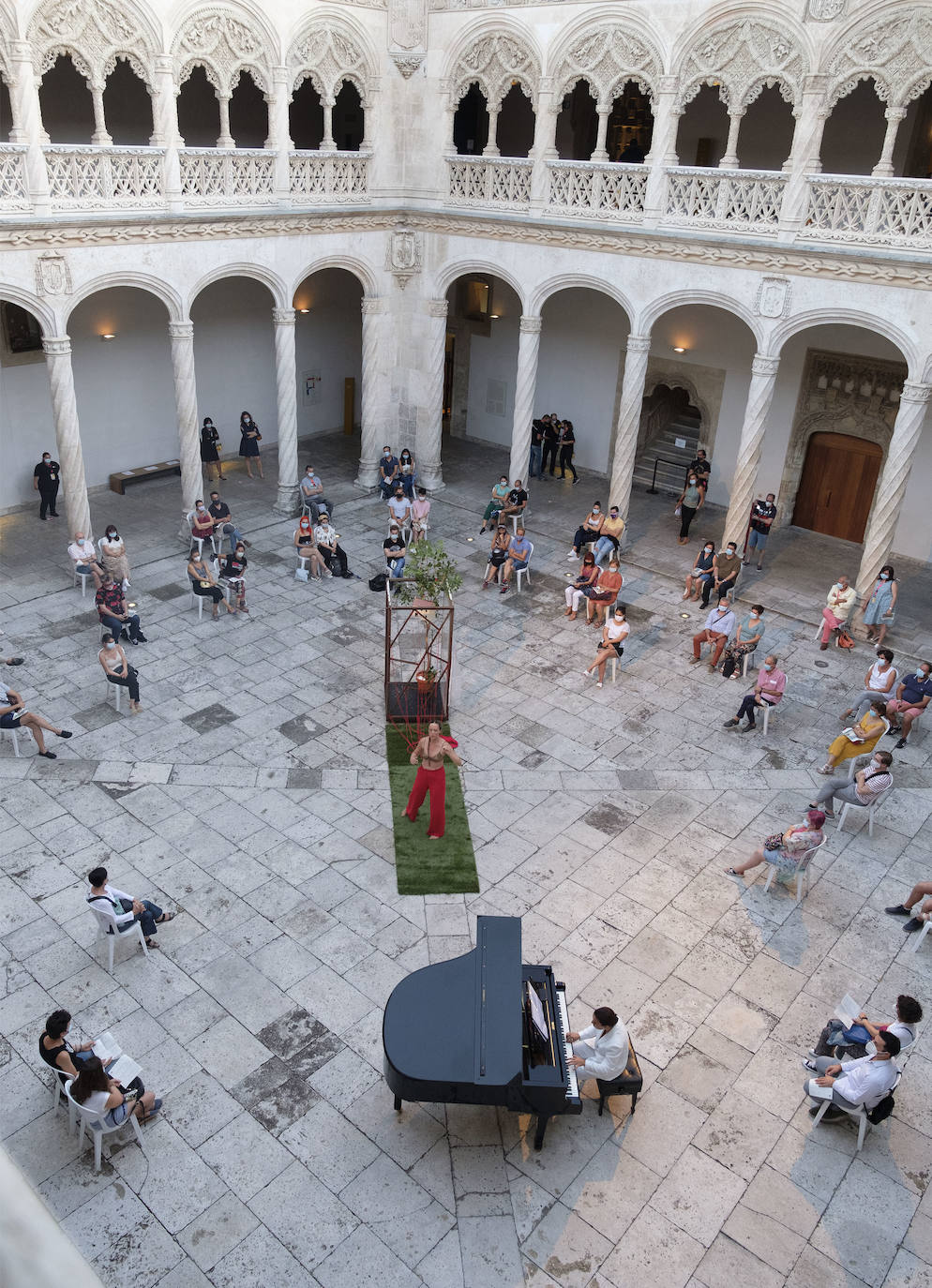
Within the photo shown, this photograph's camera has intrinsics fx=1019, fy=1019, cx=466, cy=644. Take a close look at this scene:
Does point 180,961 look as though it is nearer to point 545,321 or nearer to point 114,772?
point 114,772

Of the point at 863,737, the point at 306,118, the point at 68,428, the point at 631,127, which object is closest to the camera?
the point at 863,737

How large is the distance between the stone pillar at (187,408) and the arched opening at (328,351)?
591cm

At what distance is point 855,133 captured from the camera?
58.5 feet

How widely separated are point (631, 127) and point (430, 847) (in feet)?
53.9

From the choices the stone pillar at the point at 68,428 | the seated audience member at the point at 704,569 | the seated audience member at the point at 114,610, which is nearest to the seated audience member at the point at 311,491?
the stone pillar at the point at 68,428

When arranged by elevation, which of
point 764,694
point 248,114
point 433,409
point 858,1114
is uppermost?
point 248,114

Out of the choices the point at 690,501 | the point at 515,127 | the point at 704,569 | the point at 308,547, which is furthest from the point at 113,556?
the point at 515,127

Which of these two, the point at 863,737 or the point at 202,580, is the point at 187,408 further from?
the point at 863,737

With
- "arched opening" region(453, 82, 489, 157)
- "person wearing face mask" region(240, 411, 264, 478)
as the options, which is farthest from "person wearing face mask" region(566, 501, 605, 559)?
"arched opening" region(453, 82, 489, 157)

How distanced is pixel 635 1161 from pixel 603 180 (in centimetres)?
1559

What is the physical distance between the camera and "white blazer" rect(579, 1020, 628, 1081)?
8.09m

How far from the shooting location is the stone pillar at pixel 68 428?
1616 cm

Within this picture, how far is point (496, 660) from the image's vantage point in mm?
15422

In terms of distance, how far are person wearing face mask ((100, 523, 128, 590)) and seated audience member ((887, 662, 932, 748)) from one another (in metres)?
11.5
